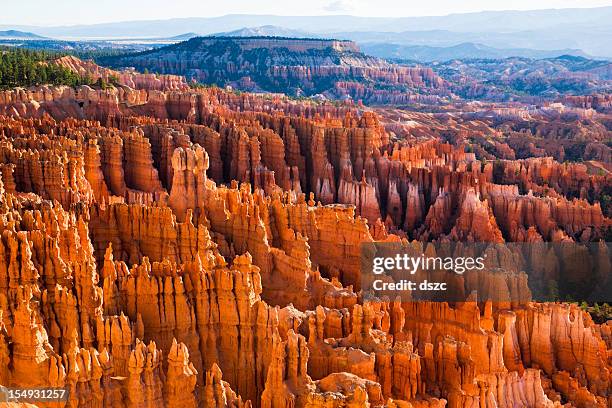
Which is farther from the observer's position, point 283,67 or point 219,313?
point 283,67

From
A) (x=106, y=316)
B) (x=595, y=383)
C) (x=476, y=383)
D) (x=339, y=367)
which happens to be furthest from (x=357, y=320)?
(x=595, y=383)

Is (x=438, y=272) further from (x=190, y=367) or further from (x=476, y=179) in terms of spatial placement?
(x=476, y=179)
